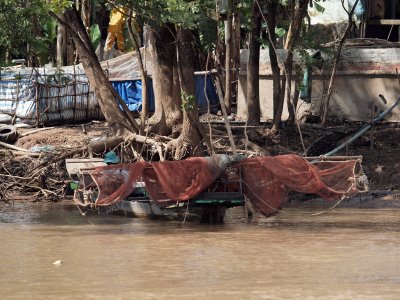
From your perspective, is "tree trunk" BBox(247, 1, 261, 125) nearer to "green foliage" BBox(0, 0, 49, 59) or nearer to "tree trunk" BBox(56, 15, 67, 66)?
"green foliage" BBox(0, 0, 49, 59)

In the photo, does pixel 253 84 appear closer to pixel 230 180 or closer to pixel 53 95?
pixel 53 95

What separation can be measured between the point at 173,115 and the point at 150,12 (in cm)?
361

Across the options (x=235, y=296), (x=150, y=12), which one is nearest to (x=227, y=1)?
(x=150, y=12)

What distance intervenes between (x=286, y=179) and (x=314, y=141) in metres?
6.05

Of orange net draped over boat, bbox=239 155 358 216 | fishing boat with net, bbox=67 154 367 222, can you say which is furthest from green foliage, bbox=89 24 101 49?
orange net draped over boat, bbox=239 155 358 216

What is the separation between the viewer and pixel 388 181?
17.0 meters

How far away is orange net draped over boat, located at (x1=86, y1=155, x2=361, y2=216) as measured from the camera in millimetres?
12398

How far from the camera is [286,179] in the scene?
1239 centimetres

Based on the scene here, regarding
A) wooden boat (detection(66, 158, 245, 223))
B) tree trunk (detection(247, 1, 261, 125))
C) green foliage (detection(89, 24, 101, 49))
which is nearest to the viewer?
wooden boat (detection(66, 158, 245, 223))

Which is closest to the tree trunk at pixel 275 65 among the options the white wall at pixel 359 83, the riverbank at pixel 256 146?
the riverbank at pixel 256 146

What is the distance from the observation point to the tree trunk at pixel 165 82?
16933mm

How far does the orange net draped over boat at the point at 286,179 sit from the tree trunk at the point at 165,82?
4.67 meters

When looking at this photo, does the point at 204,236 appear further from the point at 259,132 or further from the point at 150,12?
the point at 259,132

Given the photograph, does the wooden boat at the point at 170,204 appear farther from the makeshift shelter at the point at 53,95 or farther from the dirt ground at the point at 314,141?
the makeshift shelter at the point at 53,95
